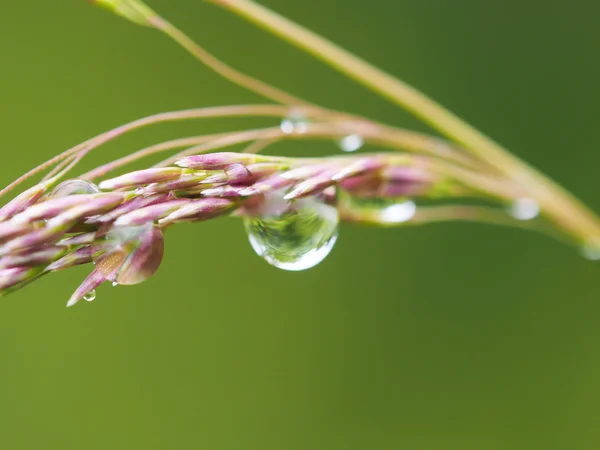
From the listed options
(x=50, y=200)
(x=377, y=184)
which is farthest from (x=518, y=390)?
(x=50, y=200)

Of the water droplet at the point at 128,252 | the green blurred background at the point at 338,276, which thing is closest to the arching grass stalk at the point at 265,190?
the water droplet at the point at 128,252

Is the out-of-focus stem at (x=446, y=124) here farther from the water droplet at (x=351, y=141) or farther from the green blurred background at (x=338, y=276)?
the green blurred background at (x=338, y=276)

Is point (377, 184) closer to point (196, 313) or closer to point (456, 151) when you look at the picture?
point (456, 151)

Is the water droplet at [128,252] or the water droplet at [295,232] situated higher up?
the water droplet at [295,232]

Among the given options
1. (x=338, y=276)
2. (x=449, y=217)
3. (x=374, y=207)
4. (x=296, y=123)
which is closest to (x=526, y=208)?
(x=449, y=217)

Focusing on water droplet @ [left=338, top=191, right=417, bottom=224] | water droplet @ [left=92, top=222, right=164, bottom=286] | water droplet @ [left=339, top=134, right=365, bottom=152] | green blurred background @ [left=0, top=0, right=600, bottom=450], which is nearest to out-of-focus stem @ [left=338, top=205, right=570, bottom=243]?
water droplet @ [left=338, top=191, right=417, bottom=224]

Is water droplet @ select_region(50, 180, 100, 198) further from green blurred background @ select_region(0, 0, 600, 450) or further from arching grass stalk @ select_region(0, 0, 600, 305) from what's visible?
green blurred background @ select_region(0, 0, 600, 450)
